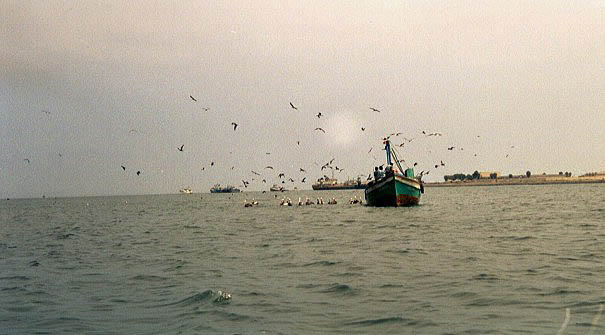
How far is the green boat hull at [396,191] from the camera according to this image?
50.5 m

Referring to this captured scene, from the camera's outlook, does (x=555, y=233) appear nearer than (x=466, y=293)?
No

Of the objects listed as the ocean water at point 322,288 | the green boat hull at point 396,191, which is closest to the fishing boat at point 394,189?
the green boat hull at point 396,191

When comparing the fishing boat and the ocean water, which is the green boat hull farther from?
the ocean water

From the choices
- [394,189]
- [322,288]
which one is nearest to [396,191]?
[394,189]

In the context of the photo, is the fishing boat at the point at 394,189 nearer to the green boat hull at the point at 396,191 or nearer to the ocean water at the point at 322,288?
the green boat hull at the point at 396,191

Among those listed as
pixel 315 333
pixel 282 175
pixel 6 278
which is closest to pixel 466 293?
pixel 315 333

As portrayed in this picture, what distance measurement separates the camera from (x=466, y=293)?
11.2 meters

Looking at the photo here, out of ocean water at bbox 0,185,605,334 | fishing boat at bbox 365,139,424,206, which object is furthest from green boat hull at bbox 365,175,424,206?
ocean water at bbox 0,185,605,334

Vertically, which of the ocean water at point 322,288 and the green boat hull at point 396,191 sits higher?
the green boat hull at point 396,191

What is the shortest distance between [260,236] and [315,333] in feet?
62.4

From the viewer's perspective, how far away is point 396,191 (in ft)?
166

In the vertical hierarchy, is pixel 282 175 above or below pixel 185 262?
above

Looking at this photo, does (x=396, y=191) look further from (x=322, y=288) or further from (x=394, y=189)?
(x=322, y=288)

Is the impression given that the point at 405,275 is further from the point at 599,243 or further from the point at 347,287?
the point at 599,243
